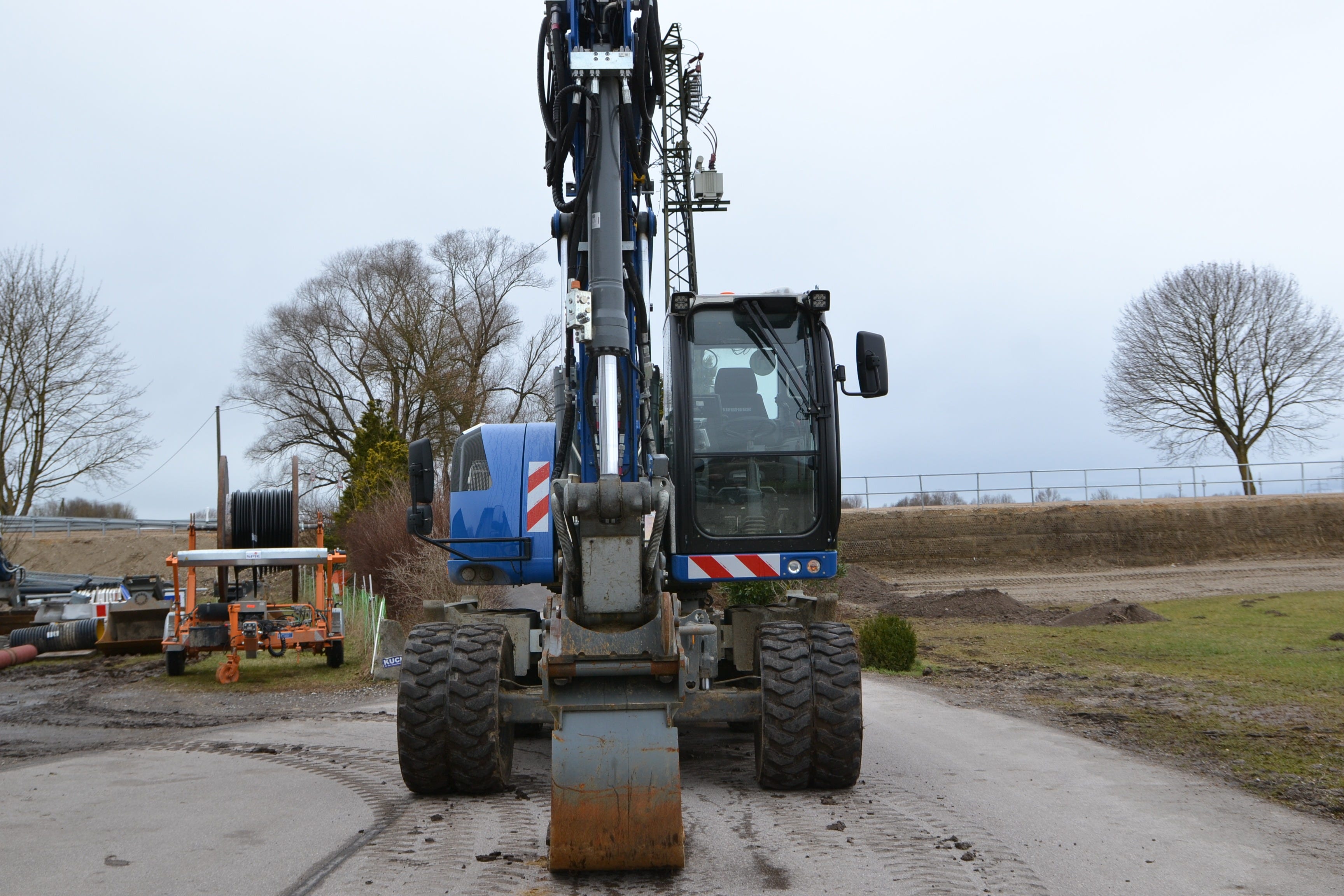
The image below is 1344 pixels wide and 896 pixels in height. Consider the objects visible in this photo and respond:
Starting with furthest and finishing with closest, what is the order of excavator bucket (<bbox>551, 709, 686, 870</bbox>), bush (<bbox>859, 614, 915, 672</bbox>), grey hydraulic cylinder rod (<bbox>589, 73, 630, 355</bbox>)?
bush (<bbox>859, 614, 915, 672</bbox>), grey hydraulic cylinder rod (<bbox>589, 73, 630, 355</bbox>), excavator bucket (<bbox>551, 709, 686, 870</bbox>)

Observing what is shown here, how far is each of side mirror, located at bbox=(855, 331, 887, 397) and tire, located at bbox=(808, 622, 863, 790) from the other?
1.63 m

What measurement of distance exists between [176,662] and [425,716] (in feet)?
34.7

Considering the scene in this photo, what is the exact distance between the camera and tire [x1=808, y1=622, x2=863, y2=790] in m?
6.00

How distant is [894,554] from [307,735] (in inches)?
921

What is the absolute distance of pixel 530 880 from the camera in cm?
468

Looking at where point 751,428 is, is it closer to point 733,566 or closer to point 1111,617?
point 733,566

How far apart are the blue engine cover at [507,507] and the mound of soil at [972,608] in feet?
47.5

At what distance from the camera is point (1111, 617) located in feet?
61.5

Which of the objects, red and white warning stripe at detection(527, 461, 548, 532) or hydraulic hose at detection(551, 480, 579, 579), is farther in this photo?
red and white warning stripe at detection(527, 461, 548, 532)

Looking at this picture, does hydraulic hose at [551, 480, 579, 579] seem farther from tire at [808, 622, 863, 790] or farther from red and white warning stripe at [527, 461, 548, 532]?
red and white warning stripe at [527, 461, 548, 532]

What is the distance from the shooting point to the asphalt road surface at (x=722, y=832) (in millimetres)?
4684

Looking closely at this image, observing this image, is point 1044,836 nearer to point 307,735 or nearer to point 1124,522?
point 307,735

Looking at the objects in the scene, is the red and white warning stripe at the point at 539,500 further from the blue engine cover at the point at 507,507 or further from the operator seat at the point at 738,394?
the operator seat at the point at 738,394

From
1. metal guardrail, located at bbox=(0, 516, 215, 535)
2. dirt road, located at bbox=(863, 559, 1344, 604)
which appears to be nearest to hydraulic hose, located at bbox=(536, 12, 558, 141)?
dirt road, located at bbox=(863, 559, 1344, 604)
